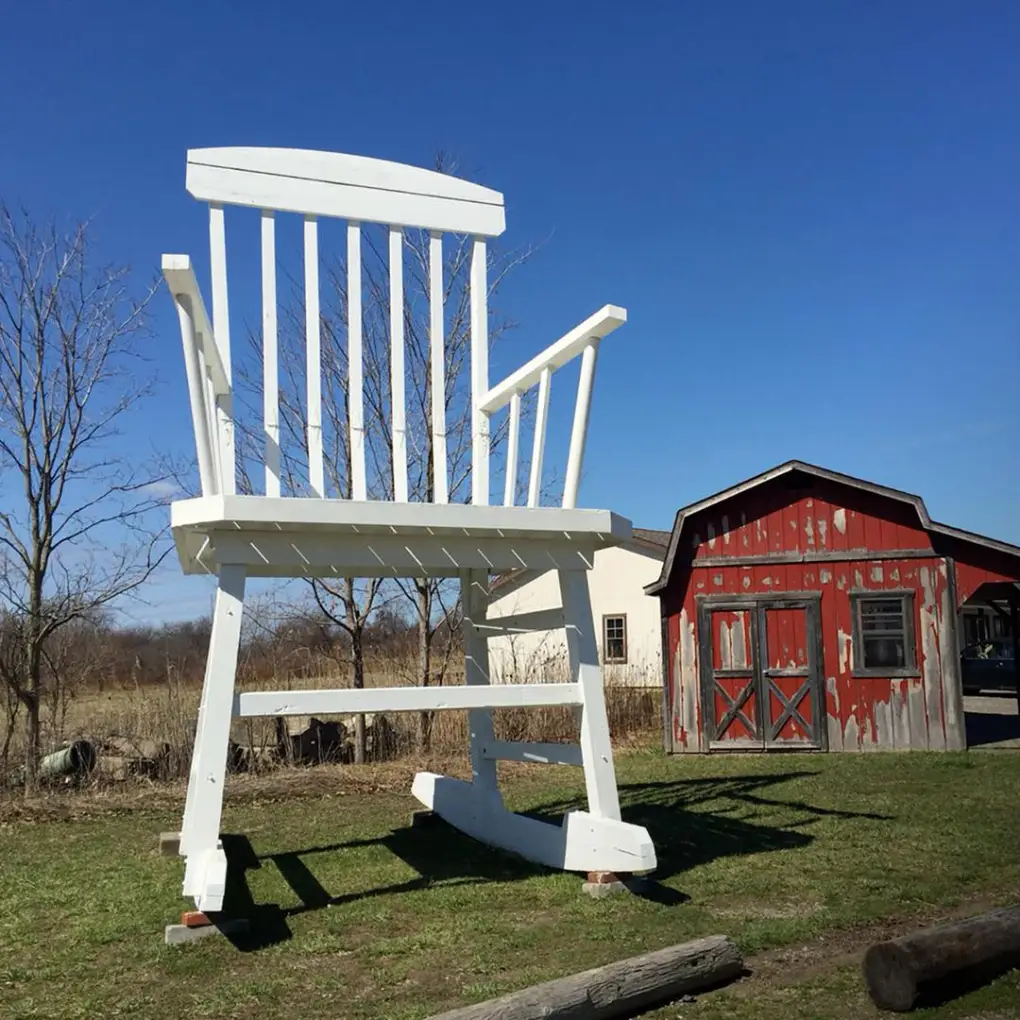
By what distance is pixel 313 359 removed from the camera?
433cm

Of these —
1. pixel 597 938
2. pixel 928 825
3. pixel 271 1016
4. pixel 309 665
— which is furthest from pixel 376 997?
pixel 309 665

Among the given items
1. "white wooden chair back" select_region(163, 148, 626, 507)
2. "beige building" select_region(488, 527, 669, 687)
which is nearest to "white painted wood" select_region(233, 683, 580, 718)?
"white wooden chair back" select_region(163, 148, 626, 507)

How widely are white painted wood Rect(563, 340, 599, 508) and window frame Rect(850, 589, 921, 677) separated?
279 inches

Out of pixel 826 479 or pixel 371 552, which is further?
pixel 826 479

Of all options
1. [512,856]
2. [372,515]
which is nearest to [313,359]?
[372,515]

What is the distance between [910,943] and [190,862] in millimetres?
2349

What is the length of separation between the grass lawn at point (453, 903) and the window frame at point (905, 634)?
3.46 metres

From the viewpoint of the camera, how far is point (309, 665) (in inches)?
433

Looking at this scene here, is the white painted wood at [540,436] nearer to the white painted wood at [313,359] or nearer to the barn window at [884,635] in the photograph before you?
the white painted wood at [313,359]

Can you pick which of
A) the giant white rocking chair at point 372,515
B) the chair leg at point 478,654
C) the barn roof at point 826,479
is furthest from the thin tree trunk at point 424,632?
the giant white rocking chair at point 372,515

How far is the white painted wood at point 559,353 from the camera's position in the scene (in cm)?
395

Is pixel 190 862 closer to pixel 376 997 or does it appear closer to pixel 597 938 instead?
pixel 376 997

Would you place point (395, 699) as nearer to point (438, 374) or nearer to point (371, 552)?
point (371, 552)

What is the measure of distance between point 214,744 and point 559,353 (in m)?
2.04
